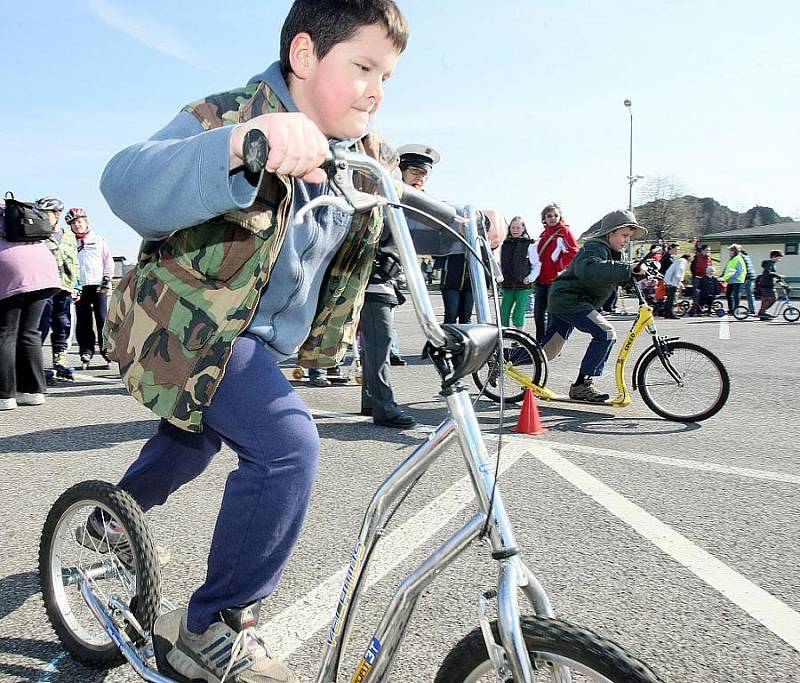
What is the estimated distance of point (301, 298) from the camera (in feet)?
6.49

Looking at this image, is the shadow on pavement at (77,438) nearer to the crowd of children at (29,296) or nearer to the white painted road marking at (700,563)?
the crowd of children at (29,296)

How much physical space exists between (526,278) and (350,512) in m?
6.35

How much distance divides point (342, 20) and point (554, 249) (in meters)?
8.00

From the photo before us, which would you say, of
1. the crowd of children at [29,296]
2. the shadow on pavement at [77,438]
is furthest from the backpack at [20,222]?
the shadow on pavement at [77,438]

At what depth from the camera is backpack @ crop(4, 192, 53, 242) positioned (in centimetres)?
622

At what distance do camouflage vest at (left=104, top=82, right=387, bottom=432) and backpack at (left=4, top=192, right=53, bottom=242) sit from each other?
4.98m

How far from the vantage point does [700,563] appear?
312 cm

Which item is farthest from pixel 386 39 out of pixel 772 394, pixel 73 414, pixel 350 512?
pixel 772 394

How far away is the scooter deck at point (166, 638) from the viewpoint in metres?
2.01

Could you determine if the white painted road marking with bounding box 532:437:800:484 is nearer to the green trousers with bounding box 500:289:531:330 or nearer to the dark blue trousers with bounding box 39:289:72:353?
the green trousers with bounding box 500:289:531:330

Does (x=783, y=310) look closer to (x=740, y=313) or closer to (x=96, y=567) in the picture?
(x=740, y=313)

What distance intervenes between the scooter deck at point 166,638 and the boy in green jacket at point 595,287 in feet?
16.7

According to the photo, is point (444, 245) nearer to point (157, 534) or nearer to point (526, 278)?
point (157, 534)

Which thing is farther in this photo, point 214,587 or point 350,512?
point 350,512
